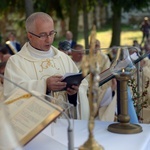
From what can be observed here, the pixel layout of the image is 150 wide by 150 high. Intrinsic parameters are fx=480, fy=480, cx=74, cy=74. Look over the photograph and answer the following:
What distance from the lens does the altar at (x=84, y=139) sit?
257 cm

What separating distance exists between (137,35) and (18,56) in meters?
22.9

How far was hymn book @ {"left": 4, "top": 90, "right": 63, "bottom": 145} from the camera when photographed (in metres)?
2.40

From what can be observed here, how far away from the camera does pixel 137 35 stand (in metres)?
26.4

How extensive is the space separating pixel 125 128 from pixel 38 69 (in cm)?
140

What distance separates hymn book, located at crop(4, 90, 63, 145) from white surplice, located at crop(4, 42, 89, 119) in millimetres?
1058

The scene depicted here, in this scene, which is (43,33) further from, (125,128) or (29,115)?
(29,115)

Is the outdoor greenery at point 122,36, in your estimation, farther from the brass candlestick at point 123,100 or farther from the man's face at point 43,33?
the brass candlestick at point 123,100

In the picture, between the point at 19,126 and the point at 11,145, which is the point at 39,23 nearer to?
the point at 19,126

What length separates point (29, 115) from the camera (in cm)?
249

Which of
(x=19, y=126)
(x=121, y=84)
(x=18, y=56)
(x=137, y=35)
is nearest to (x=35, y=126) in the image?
(x=19, y=126)

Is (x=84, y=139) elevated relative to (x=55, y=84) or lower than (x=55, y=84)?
lower

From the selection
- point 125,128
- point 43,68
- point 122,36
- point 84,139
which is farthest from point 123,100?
point 122,36

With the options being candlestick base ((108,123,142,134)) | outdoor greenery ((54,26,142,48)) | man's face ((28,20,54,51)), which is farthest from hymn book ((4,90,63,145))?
outdoor greenery ((54,26,142,48))

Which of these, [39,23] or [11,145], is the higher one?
[39,23]
